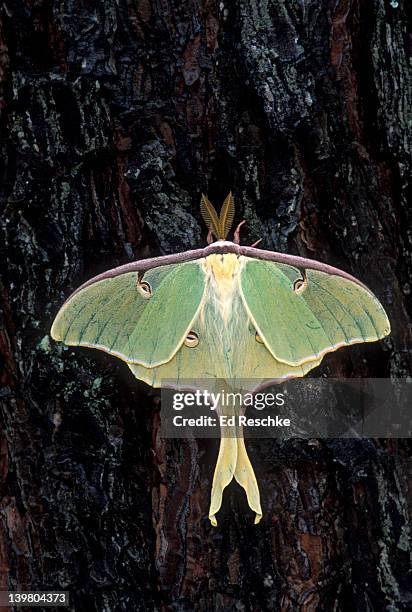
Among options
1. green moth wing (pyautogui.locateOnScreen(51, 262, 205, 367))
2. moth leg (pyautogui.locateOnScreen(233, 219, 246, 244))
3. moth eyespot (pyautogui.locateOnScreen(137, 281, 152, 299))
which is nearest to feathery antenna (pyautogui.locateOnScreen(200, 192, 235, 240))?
moth leg (pyautogui.locateOnScreen(233, 219, 246, 244))

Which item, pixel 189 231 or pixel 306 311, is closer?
pixel 306 311

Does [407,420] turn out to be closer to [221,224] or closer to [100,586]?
[221,224]

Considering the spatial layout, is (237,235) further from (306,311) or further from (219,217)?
(306,311)

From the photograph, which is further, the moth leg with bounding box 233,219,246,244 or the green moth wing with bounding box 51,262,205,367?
the moth leg with bounding box 233,219,246,244

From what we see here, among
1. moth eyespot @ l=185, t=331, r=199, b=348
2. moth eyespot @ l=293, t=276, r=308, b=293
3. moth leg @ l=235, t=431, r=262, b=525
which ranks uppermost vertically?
moth eyespot @ l=293, t=276, r=308, b=293

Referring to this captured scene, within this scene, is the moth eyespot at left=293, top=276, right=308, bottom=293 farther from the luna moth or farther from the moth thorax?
the moth thorax

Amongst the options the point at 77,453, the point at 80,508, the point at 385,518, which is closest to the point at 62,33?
the point at 77,453

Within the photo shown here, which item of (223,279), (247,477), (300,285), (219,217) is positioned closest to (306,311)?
(300,285)
